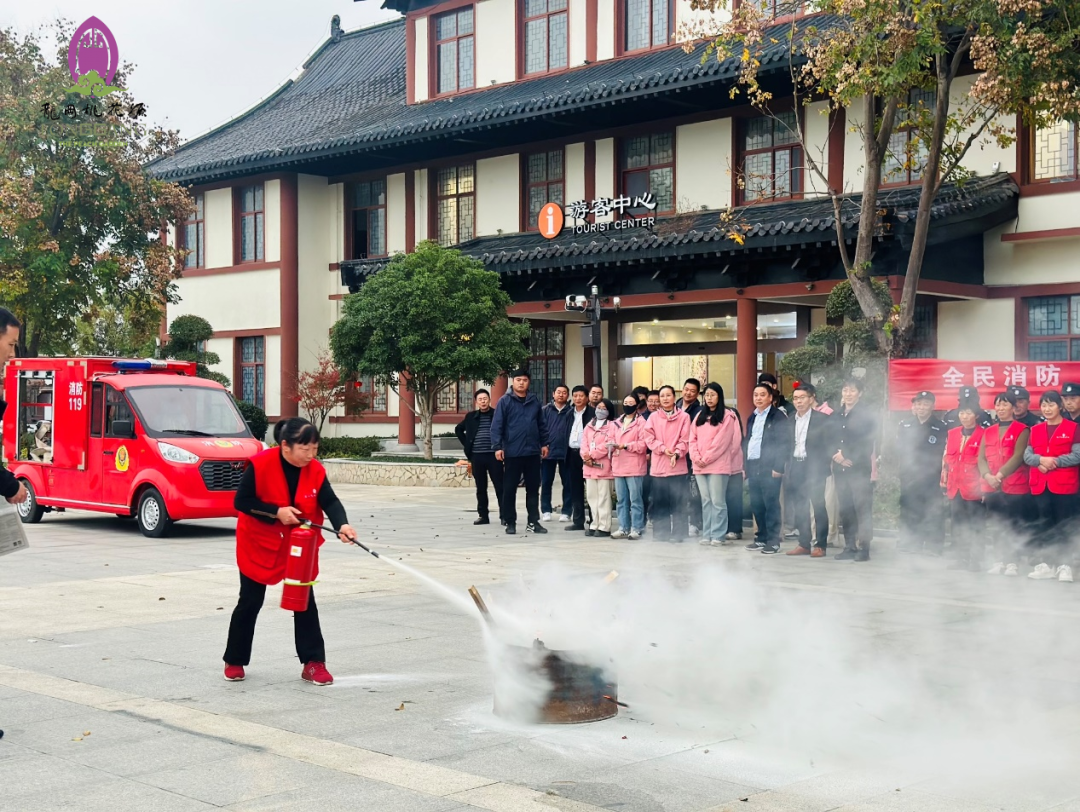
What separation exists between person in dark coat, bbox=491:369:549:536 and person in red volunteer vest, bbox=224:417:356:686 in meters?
8.85

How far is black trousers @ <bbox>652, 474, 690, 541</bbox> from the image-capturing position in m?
14.8

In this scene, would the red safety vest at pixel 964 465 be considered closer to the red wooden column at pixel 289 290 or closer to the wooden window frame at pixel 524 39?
the wooden window frame at pixel 524 39

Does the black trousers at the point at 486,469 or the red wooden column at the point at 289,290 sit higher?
the red wooden column at the point at 289,290

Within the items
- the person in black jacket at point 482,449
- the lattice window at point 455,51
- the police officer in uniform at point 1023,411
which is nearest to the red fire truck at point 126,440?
the person in black jacket at point 482,449

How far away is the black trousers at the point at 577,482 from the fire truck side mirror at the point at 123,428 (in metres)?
5.54

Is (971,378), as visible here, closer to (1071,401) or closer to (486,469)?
(1071,401)

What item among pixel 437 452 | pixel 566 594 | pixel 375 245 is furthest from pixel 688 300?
pixel 566 594


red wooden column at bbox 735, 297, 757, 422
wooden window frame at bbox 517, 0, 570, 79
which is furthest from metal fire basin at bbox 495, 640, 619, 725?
wooden window frame at bbox 517, 0, 570, 79

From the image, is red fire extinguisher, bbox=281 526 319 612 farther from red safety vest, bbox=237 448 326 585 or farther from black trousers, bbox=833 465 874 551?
black trousers, bbox=833 465 874 551

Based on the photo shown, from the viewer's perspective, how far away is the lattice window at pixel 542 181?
1059 inches

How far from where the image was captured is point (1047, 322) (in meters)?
20.2

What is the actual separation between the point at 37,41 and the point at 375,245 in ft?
29.9

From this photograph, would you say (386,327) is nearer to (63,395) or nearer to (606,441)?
(63,395)

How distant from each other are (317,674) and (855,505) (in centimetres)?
726
